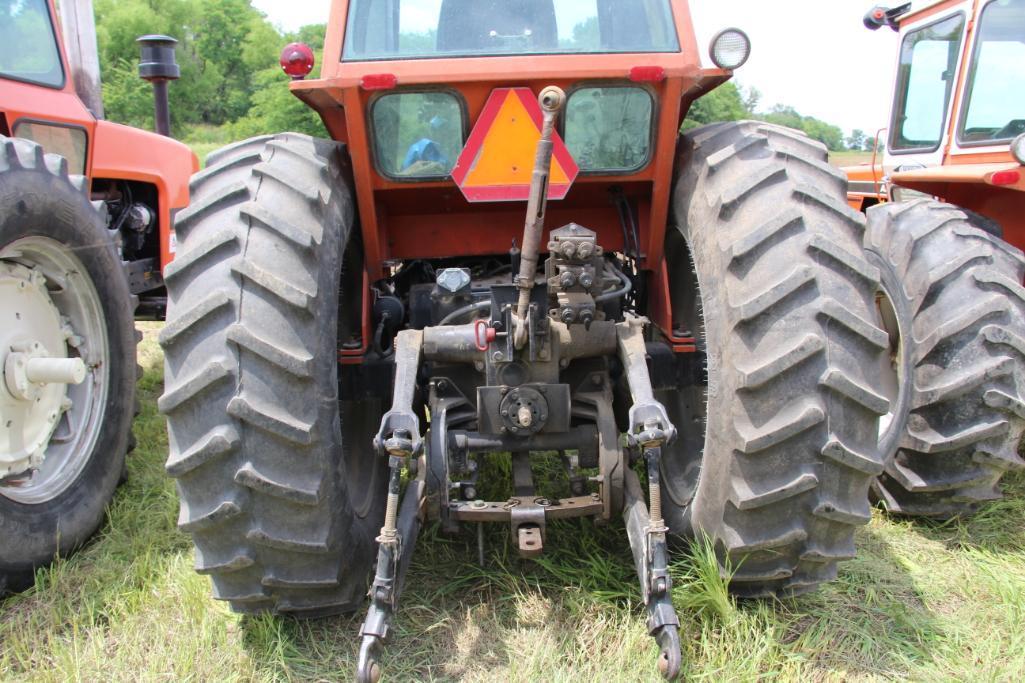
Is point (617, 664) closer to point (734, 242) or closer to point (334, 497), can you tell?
point (334, 497)

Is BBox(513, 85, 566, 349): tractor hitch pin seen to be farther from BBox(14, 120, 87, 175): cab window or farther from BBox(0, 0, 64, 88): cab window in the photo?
BBox(0, 0, 64, 88): cab window

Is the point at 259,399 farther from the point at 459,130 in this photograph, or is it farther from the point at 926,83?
the point at 926,83

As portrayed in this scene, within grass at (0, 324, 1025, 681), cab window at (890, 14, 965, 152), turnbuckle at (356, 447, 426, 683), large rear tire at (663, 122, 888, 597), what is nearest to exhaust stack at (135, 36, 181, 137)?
grass at (0, 324, 1025, 681)

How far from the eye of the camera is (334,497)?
2.26 m

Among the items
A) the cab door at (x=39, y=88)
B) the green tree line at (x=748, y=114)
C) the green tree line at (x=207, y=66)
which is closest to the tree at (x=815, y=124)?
the green tree line at (x=748, y=114)

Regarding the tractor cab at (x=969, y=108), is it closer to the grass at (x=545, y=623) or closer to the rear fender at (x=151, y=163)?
the grass at (x=545, y=623)

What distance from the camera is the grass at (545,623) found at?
2.39m

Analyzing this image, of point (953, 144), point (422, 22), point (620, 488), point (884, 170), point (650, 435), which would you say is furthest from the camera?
point (884, 170)

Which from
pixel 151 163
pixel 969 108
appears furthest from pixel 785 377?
pixel 151 163

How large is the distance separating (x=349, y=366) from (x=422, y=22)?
1286 mm

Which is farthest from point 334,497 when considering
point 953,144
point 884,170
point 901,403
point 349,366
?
point 884,170

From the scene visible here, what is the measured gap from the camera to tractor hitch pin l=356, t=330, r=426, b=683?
7.06 ft

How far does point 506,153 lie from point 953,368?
6.41 ft

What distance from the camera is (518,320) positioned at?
97.2 inches
